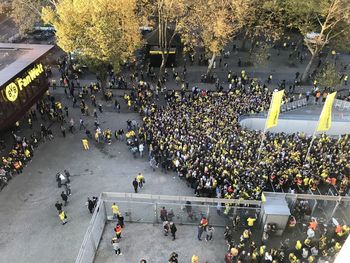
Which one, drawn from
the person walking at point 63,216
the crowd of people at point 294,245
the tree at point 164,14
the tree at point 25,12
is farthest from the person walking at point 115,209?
the tree at point 25,12

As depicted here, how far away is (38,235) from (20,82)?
38.6 feet

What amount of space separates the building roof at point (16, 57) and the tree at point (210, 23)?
12208 millimetres

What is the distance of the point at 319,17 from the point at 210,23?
39.2 feet

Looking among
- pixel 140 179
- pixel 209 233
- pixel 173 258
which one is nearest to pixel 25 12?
pixel 140 179

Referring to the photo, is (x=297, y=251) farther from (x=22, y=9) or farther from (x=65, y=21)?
(x=22, y=9)

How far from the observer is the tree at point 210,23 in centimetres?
3123

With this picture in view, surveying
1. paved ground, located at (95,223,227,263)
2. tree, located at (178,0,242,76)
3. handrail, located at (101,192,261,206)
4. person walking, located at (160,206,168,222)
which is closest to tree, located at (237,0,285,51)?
tree, located at (178,0,242,76)

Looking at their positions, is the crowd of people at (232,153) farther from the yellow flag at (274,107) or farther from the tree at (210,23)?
the tree at (210,23)

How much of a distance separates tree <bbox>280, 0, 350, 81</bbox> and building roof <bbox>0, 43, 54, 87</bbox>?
22.2m

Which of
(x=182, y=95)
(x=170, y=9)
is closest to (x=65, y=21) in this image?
(x=170, y=9)

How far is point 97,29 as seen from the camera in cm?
2759

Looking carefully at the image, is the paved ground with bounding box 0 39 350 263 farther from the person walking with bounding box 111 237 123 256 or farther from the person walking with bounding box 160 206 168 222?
the person walking with bounding box 160 206 168 222

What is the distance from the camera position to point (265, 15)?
119 feet

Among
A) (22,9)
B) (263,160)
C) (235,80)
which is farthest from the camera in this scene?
(22,9)
